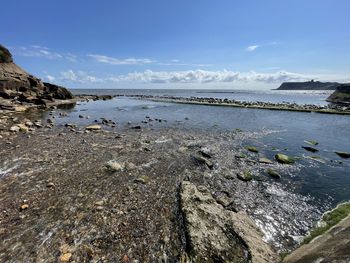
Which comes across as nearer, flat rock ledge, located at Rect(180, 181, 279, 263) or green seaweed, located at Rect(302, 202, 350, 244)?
flat rock ledge, located at Rect(180, 181, 279, 263)

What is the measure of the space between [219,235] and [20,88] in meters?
69.5

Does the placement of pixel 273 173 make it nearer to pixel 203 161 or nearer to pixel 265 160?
pixel 265 160

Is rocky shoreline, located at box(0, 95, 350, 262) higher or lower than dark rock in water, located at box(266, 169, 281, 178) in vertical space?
higher

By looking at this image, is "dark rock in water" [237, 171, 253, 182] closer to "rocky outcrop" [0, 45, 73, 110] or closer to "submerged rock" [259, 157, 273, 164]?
"submerged rock" [259, 157, 273, 164]

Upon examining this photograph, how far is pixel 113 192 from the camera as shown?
13.5 metres

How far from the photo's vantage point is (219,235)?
983 cm

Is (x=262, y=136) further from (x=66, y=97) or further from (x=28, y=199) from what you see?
(x=66, y=97)

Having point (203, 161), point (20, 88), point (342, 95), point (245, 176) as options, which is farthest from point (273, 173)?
point (342, 95)

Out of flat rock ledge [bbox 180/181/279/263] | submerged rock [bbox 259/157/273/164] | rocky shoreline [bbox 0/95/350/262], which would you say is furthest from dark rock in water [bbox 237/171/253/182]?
flat rock ledge [bbox 180/181/279/263]

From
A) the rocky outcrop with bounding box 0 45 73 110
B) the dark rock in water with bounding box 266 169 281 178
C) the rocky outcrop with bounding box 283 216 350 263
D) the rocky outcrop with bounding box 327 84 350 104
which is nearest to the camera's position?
the rocky outcrop with bounding box 283 216 350 263

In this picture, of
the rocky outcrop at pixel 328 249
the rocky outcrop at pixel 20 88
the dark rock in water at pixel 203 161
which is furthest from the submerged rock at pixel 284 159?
the rocky outcrop at pixel 20 88

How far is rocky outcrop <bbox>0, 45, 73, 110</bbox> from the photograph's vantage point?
2213 inches

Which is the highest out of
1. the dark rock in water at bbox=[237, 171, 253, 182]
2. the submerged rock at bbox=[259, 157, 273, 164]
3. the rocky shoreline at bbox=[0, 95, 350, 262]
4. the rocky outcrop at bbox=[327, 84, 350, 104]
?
the rocky shoreline at bbox=[0, 95, 350, 262]

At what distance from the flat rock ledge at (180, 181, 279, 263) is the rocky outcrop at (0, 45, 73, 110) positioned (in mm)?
55116
